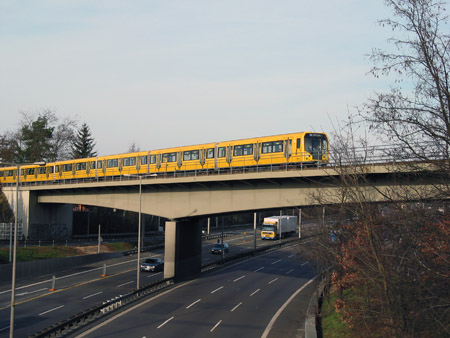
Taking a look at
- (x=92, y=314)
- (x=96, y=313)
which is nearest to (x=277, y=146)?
(x=96, y=313)

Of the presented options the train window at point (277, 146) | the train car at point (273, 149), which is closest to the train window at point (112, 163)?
the train car at point (273, 149)

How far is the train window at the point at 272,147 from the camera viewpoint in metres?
36.9

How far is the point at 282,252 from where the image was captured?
63156mm

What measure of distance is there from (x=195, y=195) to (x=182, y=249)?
19.0 ft

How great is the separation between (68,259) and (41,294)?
14.5 m

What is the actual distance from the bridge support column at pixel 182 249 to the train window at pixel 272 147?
386 inches

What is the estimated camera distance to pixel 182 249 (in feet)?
131

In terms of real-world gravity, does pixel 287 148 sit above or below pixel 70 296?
above

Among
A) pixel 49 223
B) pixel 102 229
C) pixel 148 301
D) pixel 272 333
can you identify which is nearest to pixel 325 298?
pixel 272 333

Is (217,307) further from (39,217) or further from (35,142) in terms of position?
(35,142)

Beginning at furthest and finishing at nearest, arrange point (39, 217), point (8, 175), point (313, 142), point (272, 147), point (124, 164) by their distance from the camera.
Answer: point (8, 175)
point (39, 217)
point (124, 164)
point (272, 147)
point (313, 142)

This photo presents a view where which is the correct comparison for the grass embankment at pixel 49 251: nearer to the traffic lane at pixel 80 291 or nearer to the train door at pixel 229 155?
the traffic lane at pixel 80 291

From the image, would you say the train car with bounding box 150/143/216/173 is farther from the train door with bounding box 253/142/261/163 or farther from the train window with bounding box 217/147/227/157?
the train door with bounding box 253/142/261/163

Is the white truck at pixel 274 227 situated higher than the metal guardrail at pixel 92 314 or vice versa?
the white truck at pixel 274 227
